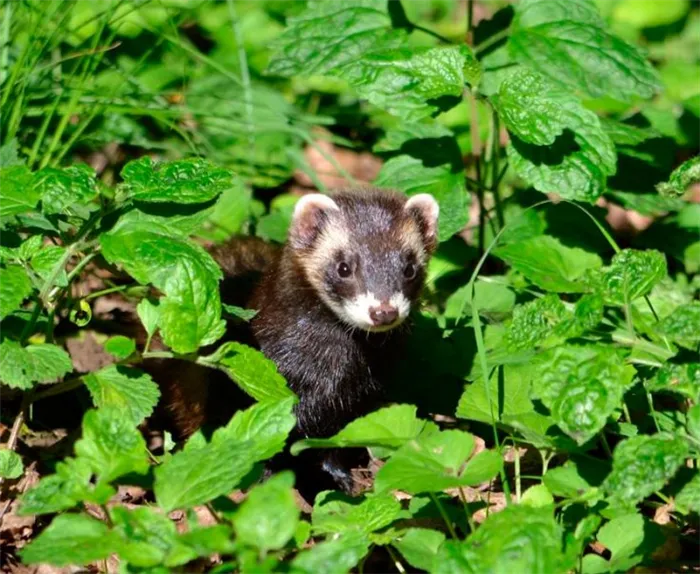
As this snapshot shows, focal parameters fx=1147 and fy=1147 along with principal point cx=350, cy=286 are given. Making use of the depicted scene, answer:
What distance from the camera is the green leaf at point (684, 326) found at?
11.0 feet

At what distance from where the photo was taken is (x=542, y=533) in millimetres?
3057

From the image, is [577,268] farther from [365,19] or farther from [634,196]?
[365,19]

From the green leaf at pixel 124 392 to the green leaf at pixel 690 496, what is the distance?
1.64 meters

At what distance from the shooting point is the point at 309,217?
4.90 metres

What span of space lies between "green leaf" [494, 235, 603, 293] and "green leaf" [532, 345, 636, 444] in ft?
3.96

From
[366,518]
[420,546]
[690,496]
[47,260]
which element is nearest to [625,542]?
[690,496]

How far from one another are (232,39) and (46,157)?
3118 mm

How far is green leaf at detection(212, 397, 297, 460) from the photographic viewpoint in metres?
3.29

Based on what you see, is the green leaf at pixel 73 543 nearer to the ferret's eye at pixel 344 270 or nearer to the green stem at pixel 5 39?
the ferret's eye at pixel 344 270

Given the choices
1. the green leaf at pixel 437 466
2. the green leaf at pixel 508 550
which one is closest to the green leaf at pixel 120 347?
the green leaf at pixel 437 466

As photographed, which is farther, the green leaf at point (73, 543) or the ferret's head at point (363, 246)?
the ferret's head at point (363, 246)

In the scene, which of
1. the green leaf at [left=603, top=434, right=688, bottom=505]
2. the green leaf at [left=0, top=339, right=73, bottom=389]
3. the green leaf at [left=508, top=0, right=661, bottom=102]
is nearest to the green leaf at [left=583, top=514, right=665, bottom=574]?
the green leaf at [left=603, top=434, right=688, bottom=505]

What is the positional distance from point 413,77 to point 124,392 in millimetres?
1835

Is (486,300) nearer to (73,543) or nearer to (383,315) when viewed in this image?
(383,315)
